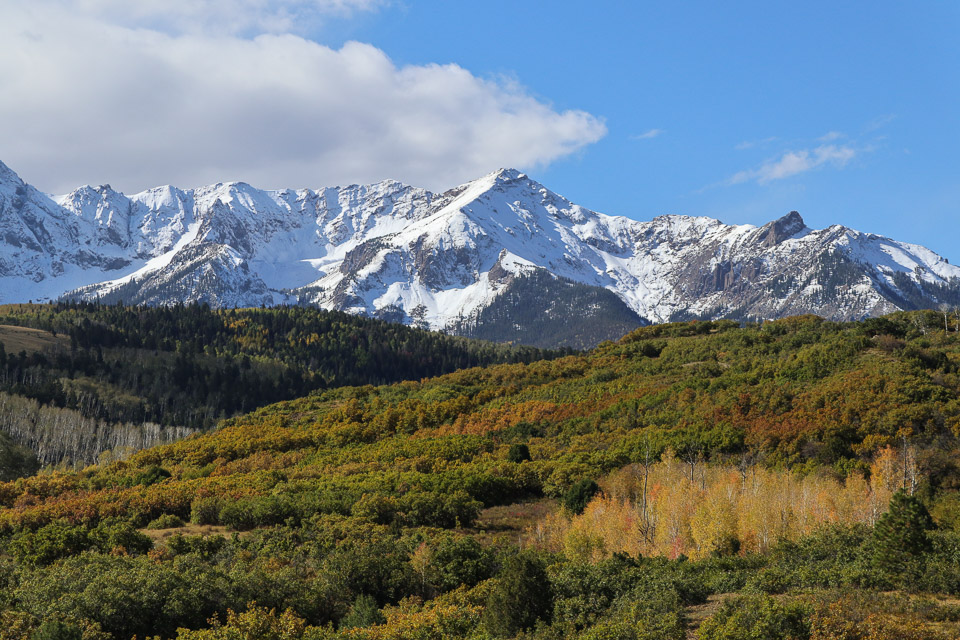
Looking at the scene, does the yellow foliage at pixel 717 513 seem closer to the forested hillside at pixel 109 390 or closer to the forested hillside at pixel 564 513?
the forested hillside at pixel 564 513

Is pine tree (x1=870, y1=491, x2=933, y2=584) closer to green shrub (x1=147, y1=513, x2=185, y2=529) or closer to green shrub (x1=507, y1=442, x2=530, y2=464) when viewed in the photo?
green shrub (x1=507, y1=442, x2=530, y2=464)

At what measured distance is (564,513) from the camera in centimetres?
5338

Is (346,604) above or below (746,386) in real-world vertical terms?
below

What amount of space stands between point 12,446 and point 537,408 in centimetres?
6745

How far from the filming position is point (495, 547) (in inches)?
1673

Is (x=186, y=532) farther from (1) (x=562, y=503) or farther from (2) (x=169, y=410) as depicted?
(2) (x=169, y=410)

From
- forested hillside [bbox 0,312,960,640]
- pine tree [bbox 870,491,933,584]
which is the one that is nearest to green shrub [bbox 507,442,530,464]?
forested hillside [bbox 0,312,960,640]

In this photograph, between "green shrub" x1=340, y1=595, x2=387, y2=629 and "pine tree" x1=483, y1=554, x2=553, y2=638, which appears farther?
"green shrub" x1=340, y1=595, x2=387, y2=629

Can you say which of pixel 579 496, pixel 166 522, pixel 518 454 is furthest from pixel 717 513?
pixel 166 522

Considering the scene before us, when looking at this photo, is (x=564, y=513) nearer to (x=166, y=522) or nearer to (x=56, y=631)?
(x=166, y=522)

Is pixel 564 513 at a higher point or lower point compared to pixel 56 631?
lower

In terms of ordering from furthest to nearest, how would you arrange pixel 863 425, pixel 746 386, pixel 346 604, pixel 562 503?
pixel 746 386 → pixel 863 425 → pixel 562 503 → pixel 346 604

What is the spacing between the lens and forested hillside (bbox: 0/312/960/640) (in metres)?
28.2

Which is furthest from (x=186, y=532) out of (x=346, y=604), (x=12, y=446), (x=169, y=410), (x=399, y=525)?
(x=169, y=410)
